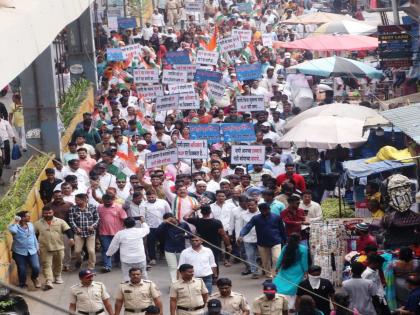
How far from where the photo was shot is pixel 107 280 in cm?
1833

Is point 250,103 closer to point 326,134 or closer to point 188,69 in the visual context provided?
point 326,134

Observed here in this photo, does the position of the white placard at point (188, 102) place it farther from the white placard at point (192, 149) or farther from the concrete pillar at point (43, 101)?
the white placard at point (192, 149)

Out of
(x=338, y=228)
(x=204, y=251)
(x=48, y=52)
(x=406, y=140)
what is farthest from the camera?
(x=48, y=52)

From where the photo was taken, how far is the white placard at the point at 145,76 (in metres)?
27.0

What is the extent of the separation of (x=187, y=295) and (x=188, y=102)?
1081cm

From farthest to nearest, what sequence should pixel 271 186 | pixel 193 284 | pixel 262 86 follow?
pixel 262 86 → pixel 271 186 → pixel 193 284

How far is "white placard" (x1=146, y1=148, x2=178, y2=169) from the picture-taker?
66.4ft

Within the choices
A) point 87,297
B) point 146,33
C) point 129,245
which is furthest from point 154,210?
point 146,33

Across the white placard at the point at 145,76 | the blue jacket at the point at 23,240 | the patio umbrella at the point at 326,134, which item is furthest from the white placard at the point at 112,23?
the blue jacket at the point at 23,240

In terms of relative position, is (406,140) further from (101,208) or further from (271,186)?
(101,208)

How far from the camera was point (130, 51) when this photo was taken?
29828 millimetres

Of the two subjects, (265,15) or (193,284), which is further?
(265,15)

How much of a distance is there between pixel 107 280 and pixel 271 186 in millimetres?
2892

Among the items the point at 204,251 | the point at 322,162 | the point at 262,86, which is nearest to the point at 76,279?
the point at 204,251
